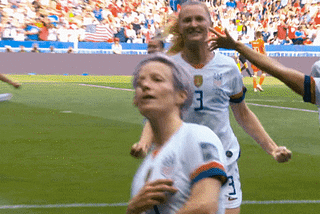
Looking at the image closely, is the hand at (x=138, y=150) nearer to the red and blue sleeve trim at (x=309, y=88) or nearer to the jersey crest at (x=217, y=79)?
the jersey crest at (x=217, y=79)

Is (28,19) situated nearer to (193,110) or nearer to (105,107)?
(105,107)

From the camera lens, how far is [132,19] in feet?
128

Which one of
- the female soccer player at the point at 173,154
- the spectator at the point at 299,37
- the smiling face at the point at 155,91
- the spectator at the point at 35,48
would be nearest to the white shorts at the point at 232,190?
the female soccer player at the point at 173,154

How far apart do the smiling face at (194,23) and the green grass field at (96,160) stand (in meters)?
2.41

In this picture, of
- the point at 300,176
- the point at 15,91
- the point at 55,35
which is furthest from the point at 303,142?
the point at 55,35

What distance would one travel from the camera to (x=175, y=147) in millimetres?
2467

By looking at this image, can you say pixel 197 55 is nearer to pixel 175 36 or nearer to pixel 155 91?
pixel 175 36

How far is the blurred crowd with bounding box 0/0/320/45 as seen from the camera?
34.5 meters

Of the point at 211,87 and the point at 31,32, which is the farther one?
A: the point at 31,32

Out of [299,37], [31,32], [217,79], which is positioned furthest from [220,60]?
[299,37]

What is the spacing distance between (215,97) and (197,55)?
13.4 inches

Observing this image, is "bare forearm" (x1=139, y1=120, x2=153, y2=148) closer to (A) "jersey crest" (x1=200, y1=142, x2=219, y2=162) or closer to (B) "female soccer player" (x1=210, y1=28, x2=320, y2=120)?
(B) "female soccer player" (x1=210, y1=28, x2=320, y2=120)

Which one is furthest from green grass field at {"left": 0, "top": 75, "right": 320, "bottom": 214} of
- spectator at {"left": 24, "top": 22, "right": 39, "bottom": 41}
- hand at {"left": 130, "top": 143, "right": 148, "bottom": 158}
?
spectator at {"left": 24, "top": 22, "right": 39, "bottom": 41}

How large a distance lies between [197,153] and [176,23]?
2.59 metres
